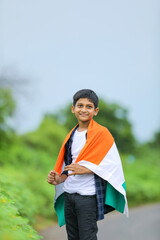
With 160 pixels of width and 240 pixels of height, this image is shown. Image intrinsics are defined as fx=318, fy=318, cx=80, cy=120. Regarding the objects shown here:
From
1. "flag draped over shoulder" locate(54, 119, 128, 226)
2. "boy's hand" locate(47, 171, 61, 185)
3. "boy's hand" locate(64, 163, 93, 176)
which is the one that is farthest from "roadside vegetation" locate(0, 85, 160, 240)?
"flag draped over shoulder" locate(54, 119, 128, 226)

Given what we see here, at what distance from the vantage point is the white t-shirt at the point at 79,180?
8.80 feet

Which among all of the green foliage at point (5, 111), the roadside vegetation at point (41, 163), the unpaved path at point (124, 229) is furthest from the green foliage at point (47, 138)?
the unpaved path at point (124, 229)

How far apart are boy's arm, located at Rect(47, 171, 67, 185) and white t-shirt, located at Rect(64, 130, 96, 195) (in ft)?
0.17

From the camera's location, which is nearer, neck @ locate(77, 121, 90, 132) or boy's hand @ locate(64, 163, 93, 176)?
boy's hand @ locate(64, 163, 93, 176)

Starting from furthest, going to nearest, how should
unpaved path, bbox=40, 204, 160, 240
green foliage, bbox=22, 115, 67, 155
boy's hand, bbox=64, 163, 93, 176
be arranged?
green foliage, bbox=22, 115, 67, 155
unpaved path, bbox=40, 204, 160, 240
boy's hand, bbox=64, 163, 93, 176

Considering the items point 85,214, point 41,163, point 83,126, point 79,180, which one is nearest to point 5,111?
point 41,163

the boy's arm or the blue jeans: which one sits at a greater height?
the boy's arm

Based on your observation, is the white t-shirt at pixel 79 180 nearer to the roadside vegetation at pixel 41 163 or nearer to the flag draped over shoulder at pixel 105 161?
the flag draped over shoulder at pixel 105 161

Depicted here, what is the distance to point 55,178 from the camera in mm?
2842

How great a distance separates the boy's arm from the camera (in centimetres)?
280

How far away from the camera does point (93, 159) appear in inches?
106

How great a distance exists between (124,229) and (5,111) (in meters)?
5.71

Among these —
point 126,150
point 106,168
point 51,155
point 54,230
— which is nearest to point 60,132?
point 51,155

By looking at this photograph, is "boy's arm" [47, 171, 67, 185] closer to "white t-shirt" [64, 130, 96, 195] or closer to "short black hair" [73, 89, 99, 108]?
"white t-shirt" [64, 130, 96, 195]
